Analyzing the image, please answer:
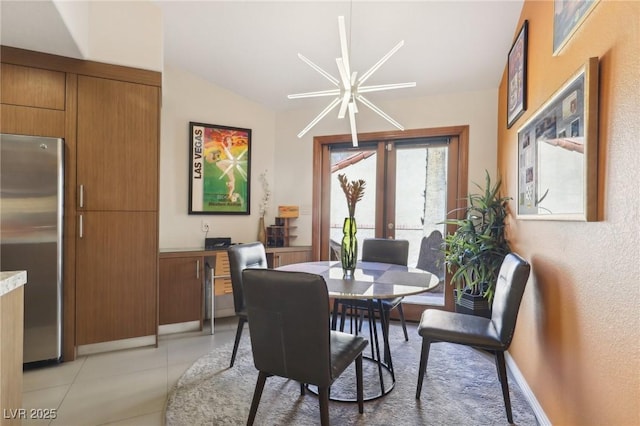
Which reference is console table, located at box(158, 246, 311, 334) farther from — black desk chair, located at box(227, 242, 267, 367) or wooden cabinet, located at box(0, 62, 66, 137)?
wooden cabinet, located at box(0, 62, 66, 137)

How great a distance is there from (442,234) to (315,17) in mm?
2488

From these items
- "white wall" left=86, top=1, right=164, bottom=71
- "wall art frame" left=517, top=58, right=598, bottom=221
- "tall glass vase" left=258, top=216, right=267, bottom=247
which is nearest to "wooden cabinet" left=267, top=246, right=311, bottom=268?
"tall glass vase" left=258, top=216, right=267, bottom=247

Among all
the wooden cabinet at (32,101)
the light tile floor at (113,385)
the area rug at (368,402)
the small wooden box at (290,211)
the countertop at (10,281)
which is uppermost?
the wooden cabinet at (32,101)

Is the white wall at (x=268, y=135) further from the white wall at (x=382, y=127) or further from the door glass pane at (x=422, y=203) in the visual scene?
the door glass pane at (x=422, y=203)

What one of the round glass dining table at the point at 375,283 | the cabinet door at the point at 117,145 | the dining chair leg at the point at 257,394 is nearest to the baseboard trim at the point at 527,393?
the round glass dining table at the point at 375,283

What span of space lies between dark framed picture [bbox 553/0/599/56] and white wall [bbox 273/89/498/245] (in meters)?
1.62

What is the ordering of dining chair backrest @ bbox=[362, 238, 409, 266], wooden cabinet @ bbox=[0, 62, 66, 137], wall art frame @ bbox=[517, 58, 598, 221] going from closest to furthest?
wall art frame @ bbox=[517, 58, 598, 221]
wooden cabinet @ bbox=[0, 62, 66, 137]
dining chair backrest @ bbox=[362, 238, 409, 266]

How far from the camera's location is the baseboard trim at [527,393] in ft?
6.05

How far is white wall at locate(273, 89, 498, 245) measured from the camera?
333 cm

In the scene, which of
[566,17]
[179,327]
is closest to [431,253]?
[566,17]

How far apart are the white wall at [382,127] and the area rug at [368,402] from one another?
181 centimetres

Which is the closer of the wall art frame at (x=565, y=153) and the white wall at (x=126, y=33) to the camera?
the wall art frame at (x=565, y=153)

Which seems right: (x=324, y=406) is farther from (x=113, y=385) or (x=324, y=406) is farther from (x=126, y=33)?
(x=126, y=33)

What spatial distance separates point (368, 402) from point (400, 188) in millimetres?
2342
